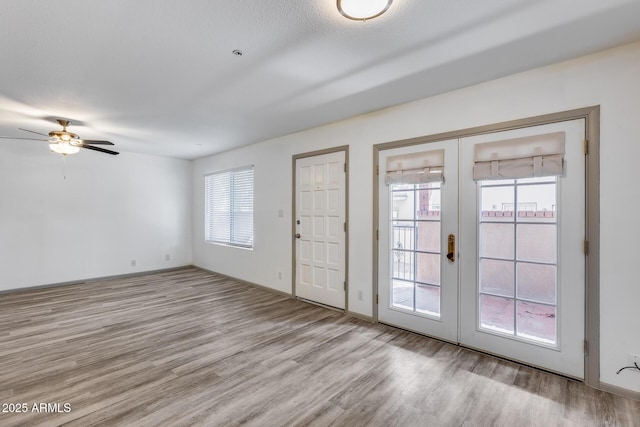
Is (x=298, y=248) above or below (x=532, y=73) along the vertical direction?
below

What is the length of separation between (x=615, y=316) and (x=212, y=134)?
16.4ft

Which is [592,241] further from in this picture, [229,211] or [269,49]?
[229,211]

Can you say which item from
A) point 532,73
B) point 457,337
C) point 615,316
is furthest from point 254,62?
point 615,316

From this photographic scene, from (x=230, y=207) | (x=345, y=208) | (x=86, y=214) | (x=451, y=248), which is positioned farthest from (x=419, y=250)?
(x=86, y=214)

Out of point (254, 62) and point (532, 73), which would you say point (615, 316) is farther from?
point (254, 62)

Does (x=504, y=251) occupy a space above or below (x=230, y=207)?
below

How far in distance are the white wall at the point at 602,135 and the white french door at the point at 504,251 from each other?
6.0 inches

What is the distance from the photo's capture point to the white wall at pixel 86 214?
4.90 meters

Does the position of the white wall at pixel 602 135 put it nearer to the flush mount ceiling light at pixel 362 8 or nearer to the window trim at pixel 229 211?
the window trim at pixel 229 211

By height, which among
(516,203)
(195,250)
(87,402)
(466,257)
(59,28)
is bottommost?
(87,402)

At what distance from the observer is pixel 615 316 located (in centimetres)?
219

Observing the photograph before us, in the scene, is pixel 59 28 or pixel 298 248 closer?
pixel 59 28

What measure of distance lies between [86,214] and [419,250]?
5976 mm

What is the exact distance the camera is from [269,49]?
2188mm
